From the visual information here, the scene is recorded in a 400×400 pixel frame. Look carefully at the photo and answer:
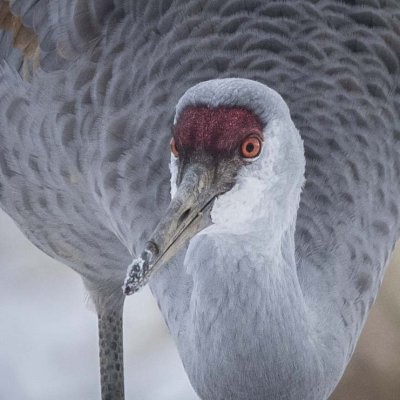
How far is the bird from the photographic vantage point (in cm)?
176

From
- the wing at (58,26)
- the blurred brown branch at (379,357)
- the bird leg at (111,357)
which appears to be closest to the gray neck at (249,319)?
the wing at (58,26)

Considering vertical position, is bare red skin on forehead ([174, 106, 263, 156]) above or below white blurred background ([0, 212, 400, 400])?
above

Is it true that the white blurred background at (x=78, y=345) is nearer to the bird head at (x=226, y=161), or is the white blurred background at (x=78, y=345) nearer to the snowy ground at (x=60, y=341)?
the snowy ground at (x=60, y=341)

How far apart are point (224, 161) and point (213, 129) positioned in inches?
2.1

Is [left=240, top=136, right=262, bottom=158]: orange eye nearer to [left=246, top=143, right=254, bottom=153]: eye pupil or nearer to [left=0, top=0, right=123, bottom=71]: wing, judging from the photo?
[left=246, top=143, right=254, bottom=153]: eye pupil

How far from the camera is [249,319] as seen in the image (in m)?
1.86

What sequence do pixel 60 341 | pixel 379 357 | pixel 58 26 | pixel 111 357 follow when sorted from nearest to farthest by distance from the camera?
pixel 58 26 → pixel 111 357 → pixel 379 357 → pixel 60 341

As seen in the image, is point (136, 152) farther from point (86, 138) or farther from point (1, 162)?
point (1, 162)

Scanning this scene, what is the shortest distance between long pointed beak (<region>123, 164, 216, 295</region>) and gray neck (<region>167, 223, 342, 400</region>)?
94 millimetres

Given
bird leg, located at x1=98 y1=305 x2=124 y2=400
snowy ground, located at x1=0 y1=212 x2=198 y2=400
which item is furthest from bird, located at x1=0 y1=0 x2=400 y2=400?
snowy ground, located at x1=0 y1=212 x2=198 y2=400

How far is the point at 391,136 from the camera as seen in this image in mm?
2326

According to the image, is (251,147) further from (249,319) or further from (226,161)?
(249,319)

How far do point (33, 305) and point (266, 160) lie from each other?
1.83 m

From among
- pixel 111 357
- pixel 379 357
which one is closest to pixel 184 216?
pixel 111 357
